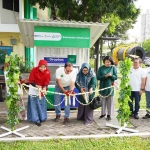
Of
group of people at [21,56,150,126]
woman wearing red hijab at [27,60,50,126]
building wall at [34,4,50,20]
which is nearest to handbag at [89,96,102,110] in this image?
group of people at [21,56,150,126]

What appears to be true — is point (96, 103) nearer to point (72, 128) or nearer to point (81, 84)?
point (81, 84)

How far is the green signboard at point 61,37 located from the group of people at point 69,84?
1.10m

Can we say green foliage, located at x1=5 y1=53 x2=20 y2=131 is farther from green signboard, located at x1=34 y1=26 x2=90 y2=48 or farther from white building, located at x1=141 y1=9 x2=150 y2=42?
white building, located at x1=141 y1=9 x2=150 y2=42

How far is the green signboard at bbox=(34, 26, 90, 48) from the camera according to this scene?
6.25 meters

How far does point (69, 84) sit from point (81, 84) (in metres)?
0.30

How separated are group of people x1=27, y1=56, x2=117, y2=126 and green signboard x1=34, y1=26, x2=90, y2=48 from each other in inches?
43.2

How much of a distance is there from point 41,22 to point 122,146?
3.67m

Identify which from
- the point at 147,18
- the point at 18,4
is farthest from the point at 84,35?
the point at 147,18

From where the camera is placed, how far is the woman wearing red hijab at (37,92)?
529cm

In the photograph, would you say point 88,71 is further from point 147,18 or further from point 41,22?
point 147,18

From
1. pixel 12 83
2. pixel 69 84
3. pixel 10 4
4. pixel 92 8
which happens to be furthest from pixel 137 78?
pixel 10 4

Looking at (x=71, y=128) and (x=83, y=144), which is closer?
(x=83, y=144)

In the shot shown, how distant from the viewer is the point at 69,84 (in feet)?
18.4

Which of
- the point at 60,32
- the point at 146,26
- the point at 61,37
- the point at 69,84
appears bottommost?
the point at 69,84
